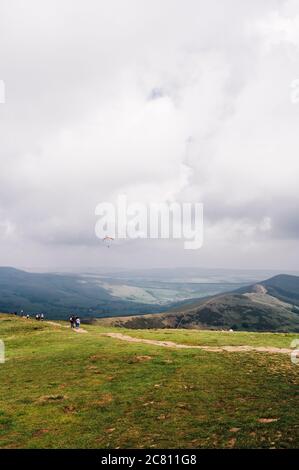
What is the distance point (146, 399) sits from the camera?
27.9m

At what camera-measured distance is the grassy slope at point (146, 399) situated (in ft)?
69.8

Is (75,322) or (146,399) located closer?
(146,399)

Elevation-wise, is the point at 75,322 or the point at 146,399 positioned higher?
the point at 146,399

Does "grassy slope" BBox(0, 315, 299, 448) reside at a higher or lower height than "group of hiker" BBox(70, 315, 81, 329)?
higher

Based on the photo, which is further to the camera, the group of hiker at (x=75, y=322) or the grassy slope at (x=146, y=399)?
the group of hiker at (x=75, y=322)

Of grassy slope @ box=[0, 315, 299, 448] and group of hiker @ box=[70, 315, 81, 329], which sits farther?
group of hiker @ box=[70, 315, 81, 329]

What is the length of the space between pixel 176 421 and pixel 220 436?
382cm

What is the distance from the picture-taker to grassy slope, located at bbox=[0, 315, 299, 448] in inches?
837

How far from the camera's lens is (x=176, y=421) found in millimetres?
23250

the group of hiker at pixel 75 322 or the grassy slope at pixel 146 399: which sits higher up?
the grassy slope at pixel 146 399
